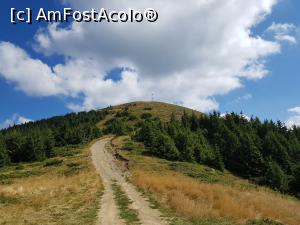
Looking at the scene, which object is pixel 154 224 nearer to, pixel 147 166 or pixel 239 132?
pixel 147 166

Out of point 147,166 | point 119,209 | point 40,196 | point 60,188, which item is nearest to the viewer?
point 119,209

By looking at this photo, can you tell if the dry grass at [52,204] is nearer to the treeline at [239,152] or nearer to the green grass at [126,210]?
the green grass at [126,210]

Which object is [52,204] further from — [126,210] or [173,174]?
[173,174]

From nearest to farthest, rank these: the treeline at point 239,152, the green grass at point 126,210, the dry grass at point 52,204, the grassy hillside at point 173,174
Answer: the green grass at point 126,210
the dry grass at point 52,204
the grassy hillside at point 173,174
the treeline at point 239,152

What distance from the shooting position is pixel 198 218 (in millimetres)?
21594

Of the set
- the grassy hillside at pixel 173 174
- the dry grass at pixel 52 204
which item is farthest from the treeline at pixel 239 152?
the dry grass at pixel 52 204

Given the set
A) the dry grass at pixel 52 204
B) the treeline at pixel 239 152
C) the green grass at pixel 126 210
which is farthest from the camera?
the treeline at pixel 239 152

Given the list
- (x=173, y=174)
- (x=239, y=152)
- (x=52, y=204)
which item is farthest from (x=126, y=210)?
(x=239, y=152)

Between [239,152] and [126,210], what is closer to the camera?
[126,210]

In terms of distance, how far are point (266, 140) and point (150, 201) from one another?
9709 cm

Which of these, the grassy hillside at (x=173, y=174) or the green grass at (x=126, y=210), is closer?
the green grass at (x=126, y=210)

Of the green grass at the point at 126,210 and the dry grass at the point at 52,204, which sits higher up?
→ the dry grass at the point at 52,204

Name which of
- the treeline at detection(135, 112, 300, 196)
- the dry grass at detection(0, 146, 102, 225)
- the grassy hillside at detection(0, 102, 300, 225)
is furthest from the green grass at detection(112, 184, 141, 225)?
the treeline at detection(135, 112, 300, 196)

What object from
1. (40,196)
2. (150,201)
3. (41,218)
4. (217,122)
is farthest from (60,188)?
(217,122)
